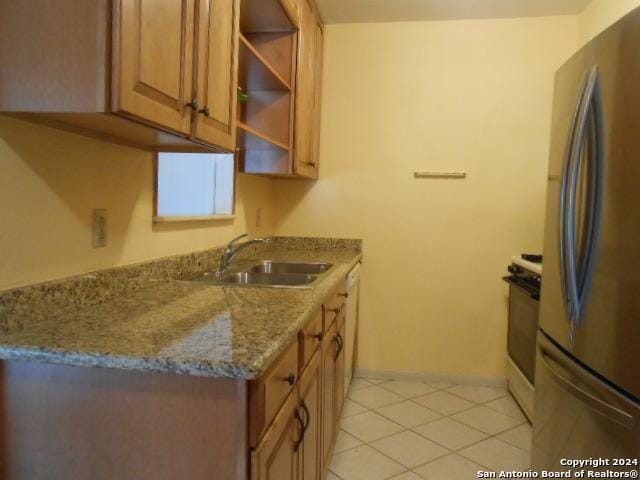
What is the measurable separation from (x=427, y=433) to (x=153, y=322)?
70.1 inches

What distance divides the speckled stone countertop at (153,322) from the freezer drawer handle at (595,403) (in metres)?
0.83

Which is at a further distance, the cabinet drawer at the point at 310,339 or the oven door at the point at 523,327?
the oven door at the point at 523,327

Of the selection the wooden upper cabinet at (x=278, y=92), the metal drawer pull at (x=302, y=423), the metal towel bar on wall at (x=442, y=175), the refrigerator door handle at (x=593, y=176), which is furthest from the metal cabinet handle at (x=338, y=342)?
the metal towel bar on wall at (x=442, y=175)

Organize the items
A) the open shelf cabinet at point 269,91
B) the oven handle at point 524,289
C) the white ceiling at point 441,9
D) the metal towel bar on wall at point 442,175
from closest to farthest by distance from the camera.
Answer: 1. the open shelf cabinet at point 269,91
2. the oven handle at point 524,289
3. the white ceiling at point 441,9
4. the metal towel bar on wall at point 442,175

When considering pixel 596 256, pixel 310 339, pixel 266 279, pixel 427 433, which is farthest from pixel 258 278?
pixel 596 256

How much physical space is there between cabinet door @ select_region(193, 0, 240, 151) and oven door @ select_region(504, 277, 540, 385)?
1758mm

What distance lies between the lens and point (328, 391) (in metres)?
1.78

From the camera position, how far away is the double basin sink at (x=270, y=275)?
188cm

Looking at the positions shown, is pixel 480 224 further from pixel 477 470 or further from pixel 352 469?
pixel 352 469

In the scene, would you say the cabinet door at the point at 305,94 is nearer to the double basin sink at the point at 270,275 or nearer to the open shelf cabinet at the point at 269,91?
the open shelf cabinet at the point at 269,91

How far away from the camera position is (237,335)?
3.27ft

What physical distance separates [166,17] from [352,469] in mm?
1917

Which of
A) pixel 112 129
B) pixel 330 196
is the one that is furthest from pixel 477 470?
pixel 112 129

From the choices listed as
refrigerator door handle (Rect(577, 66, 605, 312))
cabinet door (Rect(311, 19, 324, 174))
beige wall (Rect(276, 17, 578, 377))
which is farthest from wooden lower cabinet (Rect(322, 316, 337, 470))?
cabinet door (Rect(311, 19, 324, 174))
